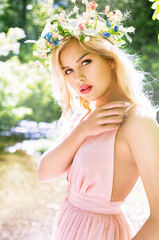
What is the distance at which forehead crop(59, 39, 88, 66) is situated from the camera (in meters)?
1.53

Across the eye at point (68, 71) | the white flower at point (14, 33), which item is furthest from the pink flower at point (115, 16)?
the white flower at point (14, 33)

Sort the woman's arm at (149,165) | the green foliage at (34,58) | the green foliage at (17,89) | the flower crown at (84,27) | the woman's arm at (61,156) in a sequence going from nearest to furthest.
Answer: the woman's arm at (149,165)
the woman's arm at (61,156)
the flower crown at (84,27)
the green foliage at (17,89)
the green foliage at (34,58)

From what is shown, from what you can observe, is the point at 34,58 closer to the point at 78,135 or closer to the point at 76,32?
the point at 76,32

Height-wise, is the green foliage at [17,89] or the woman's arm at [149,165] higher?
the woman's arm at [149,165]

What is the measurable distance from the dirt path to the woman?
3207 mm

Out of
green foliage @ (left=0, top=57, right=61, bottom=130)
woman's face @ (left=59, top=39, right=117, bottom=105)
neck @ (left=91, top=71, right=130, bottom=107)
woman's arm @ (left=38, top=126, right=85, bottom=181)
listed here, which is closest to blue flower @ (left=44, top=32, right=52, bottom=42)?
woman's face @ (left=59, top=39, right=117, bottom=105)

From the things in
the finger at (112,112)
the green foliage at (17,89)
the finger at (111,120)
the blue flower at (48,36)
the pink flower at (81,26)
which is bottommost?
the green foliage at (17,89)

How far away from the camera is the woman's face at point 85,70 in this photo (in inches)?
60.1

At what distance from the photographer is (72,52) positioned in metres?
1.55

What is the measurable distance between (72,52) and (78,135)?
413mm

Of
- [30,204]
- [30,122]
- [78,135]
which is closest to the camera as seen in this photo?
[78,135]

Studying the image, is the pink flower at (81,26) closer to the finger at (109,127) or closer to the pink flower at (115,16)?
the pink flower at (115,16)

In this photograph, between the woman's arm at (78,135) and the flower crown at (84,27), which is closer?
the woman's arm at (78,135)

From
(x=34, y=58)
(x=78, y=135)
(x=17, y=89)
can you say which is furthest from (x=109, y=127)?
(x=34, y=58)
